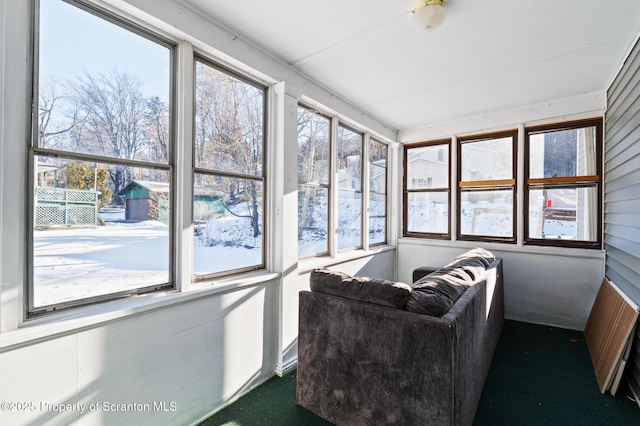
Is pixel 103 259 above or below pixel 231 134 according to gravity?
below

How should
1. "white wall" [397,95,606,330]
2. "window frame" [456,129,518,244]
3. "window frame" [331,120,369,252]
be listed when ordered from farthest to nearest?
"window frame" [456,129,518,244] < "window frame" [331,120,369,252] < "white wall" [397,95,606,330]

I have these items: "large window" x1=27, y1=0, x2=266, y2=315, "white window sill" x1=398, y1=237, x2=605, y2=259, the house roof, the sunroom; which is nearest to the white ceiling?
the sunroom

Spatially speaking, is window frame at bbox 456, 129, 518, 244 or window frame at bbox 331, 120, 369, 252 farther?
window frame at bbox 456, 129, 518, 244

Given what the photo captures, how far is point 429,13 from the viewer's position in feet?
5.84

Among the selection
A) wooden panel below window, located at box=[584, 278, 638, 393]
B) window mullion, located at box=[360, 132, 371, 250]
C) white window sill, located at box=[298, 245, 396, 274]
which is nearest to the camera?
wooden panel below window, located at box=[584, 278, 638, 393]

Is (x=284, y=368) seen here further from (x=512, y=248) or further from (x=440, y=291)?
(x=512, y=248)

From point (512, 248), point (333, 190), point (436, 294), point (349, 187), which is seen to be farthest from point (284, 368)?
point (512, 248)

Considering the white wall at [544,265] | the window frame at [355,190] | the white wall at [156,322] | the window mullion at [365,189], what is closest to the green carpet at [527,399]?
the white wall at [156,322]

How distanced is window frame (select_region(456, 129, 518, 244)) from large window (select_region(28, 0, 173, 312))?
11.9 ft

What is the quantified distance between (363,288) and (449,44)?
1918 millimetres

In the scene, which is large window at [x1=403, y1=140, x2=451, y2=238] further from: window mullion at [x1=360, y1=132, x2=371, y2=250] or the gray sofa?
the gray sofa

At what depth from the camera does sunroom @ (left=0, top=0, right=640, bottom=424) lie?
140 centimetres

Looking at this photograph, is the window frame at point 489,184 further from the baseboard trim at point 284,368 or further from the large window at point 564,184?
the baseboard trim at point 284,368

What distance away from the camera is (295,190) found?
2582mm
